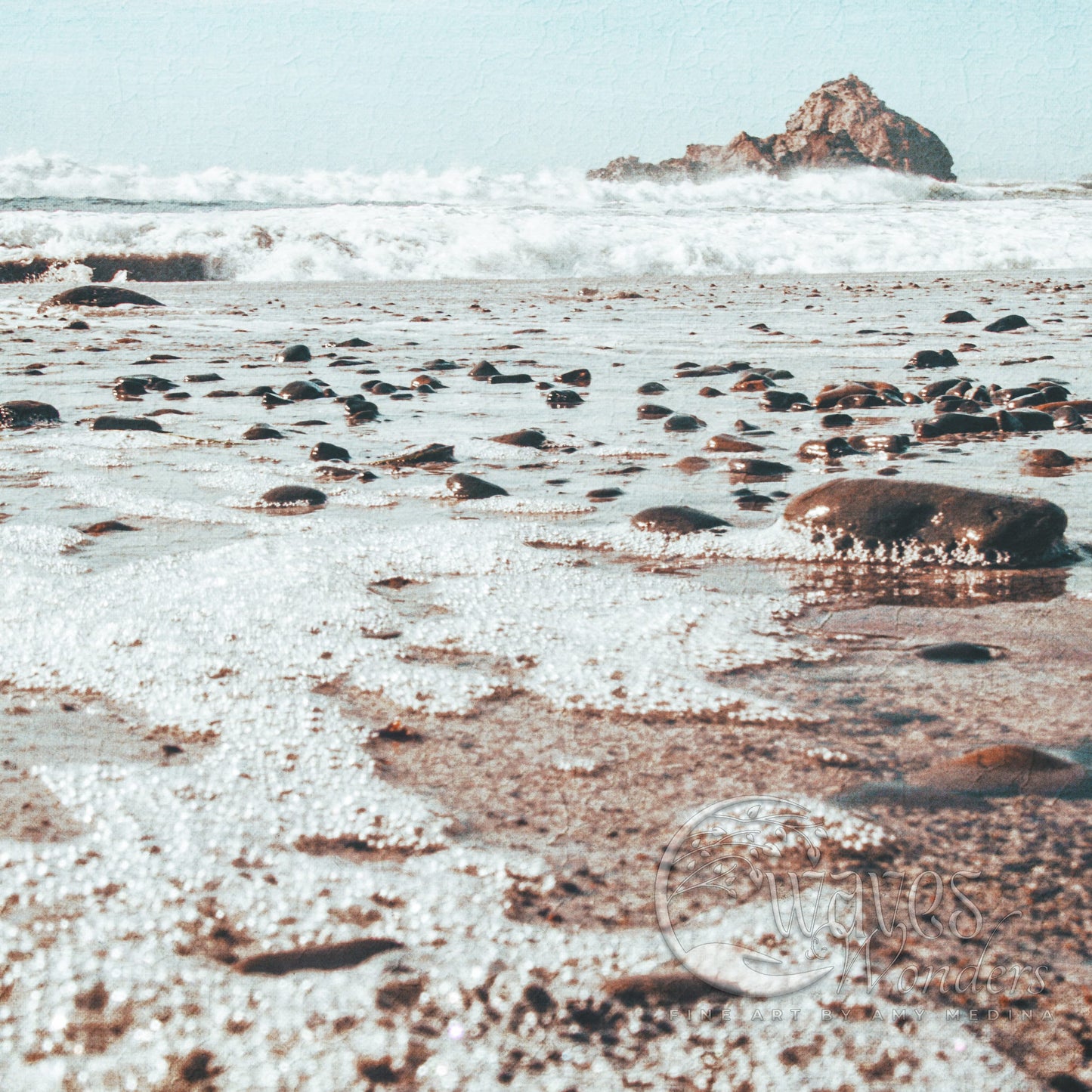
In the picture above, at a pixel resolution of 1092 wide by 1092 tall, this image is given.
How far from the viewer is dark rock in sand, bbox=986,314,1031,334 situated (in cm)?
723

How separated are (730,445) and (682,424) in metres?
0.46

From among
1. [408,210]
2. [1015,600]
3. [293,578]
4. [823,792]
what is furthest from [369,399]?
[408,210]

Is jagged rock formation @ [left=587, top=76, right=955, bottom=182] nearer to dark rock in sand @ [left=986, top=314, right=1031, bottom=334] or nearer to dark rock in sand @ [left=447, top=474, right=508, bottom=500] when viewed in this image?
dark rock in sand @ [left=986, top=314, right=1031, bottom=334]

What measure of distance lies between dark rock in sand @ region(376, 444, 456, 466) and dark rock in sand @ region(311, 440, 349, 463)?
4.9 inches

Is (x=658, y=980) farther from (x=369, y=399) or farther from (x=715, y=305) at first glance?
(x=715, y=305)

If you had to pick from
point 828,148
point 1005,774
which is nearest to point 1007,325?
point 1005,774

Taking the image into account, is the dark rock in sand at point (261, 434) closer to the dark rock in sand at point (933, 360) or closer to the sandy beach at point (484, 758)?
the sandy beach at point (484, 758)

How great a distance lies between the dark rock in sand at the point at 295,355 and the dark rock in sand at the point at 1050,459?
4233 millimetres

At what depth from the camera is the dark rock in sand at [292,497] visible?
2.98m

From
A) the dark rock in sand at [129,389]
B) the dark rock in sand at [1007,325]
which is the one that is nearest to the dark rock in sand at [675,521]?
the dark rock in sand at [129,389]

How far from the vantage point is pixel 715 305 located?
1009 centimetres

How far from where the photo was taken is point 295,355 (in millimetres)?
6387

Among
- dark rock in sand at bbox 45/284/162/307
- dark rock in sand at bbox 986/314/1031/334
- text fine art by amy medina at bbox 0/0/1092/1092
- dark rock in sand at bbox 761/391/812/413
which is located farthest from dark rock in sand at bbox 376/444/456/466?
dark rock in sand at bbox 45/284/162/307

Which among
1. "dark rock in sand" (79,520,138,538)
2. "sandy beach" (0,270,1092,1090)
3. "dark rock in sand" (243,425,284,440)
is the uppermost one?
"dark rock in sand" (243,425,284,440)
